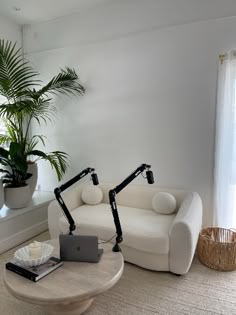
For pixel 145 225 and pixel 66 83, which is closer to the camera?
pixel 145 225

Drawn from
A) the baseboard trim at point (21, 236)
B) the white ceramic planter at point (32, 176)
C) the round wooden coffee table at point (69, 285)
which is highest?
the white ceramic planter at point (32, 176)

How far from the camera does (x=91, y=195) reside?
3.18 meters

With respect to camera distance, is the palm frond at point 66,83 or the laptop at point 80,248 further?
the palm frond at point 66,83

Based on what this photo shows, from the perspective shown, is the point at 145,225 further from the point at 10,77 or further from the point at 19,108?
the point at 10,77

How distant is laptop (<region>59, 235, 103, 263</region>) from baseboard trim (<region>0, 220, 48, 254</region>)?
143 cm

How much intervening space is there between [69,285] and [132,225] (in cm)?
A: 107

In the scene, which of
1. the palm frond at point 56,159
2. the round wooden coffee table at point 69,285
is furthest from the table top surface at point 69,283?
the palm frond at point 56,159

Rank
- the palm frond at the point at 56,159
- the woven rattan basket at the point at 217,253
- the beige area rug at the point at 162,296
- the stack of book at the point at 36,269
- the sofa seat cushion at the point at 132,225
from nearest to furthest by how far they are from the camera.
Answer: the stack of book at the point at 36,269
the beige area rug at the point at 162,296
the sofa seat cushion at the point at 132,225
the woven rattan basket at the point at 217,253
the palm frond at the point at 56,159

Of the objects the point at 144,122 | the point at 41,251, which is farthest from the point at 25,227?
the point at 144,122

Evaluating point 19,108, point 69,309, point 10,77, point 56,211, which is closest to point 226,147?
point 56,211

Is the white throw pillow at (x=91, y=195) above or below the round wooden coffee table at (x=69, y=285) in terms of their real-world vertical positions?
above

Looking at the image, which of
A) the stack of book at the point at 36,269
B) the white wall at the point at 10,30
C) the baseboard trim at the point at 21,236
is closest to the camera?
the stack of book at the point at 36,269

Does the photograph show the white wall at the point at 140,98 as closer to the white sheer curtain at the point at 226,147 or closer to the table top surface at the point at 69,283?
the white sheer curtain at the point at 226,147

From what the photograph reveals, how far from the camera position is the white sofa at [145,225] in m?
2.24
